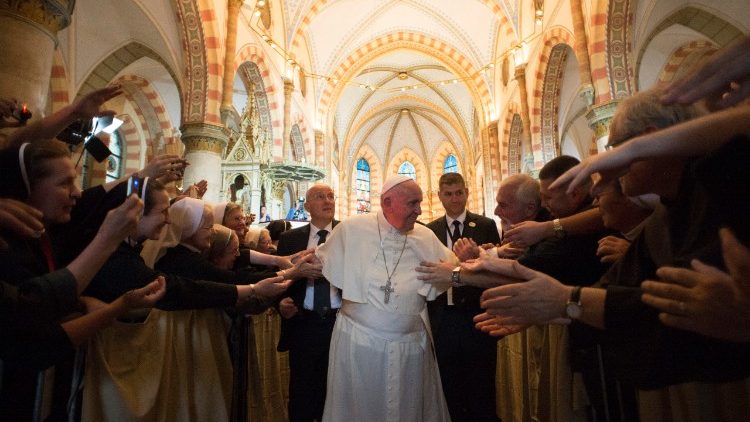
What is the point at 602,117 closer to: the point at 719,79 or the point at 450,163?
the point at 719,79

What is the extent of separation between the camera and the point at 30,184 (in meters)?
1.56

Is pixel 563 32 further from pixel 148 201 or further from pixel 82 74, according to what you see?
pixel 82 74

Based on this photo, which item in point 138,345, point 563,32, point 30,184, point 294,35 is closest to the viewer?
point 30,184

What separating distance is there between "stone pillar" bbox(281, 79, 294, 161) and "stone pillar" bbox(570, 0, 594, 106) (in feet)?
25.9

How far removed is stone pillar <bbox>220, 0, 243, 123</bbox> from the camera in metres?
8.93

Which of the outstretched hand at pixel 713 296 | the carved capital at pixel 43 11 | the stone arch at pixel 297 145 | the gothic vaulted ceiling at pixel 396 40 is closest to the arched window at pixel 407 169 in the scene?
the gothic vaulted ceiling at pixel 396 40

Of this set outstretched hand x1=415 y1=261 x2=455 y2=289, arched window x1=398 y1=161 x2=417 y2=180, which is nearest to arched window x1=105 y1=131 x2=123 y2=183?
outstretched hand x1=415 y1=261 x2=455 y2=289

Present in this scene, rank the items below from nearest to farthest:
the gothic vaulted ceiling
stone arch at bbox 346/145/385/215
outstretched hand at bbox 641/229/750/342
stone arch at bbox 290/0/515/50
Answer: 1. outstretched hand at bbox 641/229/750/342
2. stone arch at bbox 290/0/515/50
3. the gothic vaulted ceiling
4. stone arch at bbox 346/145/385/215

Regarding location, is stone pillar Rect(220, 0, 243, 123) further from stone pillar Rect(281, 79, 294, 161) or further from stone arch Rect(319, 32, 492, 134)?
stone arch Rect(319, 32, 492, 134)

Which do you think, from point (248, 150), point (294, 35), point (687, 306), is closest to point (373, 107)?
point (294, 35)

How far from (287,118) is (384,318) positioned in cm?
1130

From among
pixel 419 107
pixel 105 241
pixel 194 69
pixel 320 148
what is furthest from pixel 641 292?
pixel 419 107

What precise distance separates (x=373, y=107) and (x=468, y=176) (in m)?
6.28

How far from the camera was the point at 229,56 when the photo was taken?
9172 millimetres
